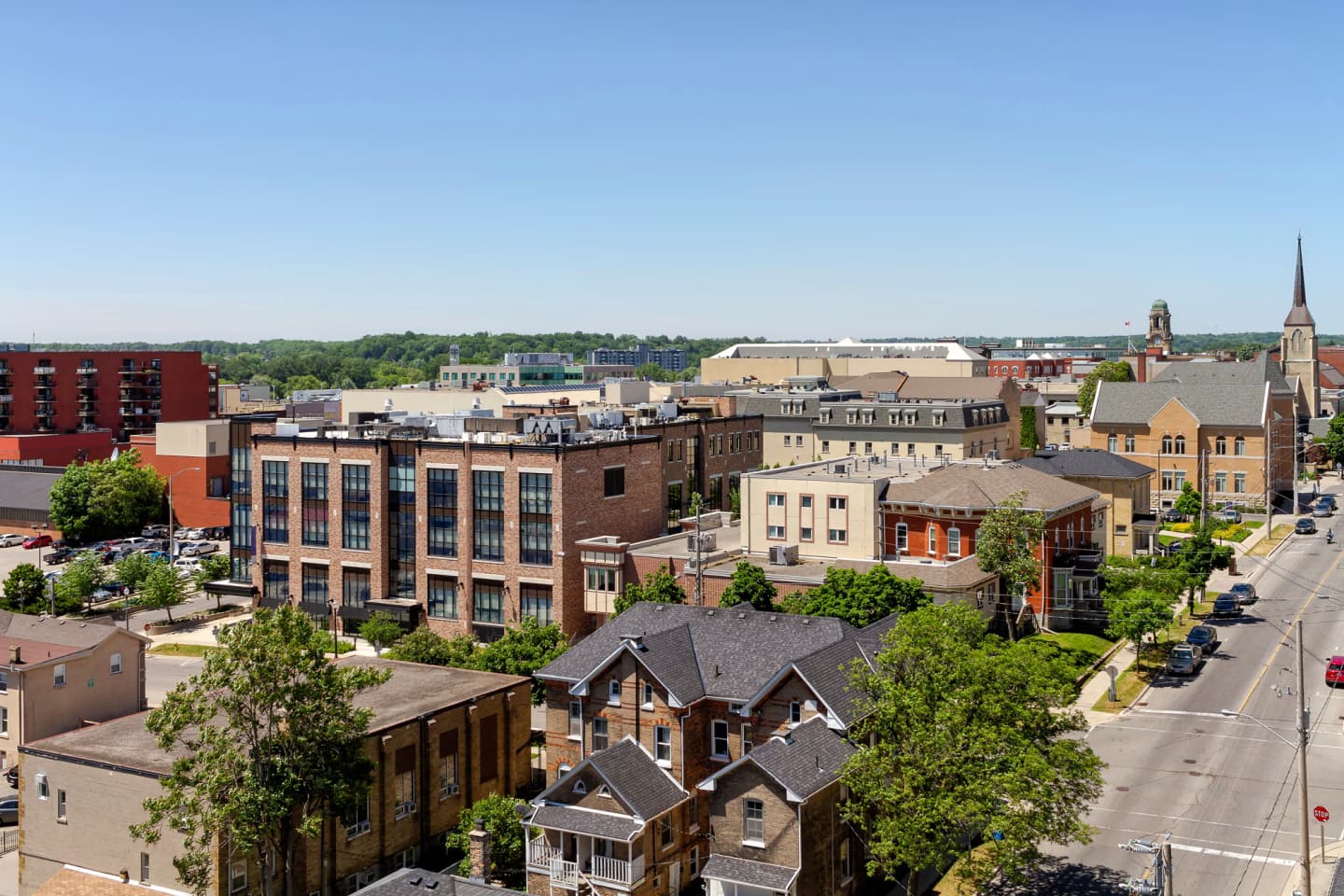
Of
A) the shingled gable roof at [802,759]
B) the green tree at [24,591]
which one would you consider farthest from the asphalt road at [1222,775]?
the green tree at [24,591]

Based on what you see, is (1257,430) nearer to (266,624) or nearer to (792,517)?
(792,517)

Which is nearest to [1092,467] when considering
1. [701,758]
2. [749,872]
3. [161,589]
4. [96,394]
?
[701,758]

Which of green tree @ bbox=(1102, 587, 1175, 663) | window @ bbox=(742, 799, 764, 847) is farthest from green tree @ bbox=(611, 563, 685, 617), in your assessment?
window @ bbox=(742, 799, 764, 847)

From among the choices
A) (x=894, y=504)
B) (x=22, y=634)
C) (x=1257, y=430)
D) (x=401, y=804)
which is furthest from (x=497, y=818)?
(x=1257, y=430)

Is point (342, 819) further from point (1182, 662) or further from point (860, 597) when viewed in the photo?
point (1182, 662)

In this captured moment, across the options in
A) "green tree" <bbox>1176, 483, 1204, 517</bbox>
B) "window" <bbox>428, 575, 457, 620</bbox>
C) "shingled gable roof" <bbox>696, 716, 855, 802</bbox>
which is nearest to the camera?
"shingled gable roof" <bbox>696, 716, 855, 802</bbox>

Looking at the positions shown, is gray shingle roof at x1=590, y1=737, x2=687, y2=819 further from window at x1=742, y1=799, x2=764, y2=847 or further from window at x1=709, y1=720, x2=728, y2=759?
window at x1=742, y1=799, x2=764, y2=847

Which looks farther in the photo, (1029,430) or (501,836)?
(1029,430)
